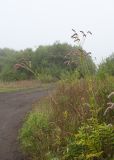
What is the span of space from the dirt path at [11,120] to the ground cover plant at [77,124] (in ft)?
0.89

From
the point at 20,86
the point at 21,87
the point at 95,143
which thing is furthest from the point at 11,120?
the point at 20,86

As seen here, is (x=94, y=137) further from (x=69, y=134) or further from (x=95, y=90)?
(x=95, y=90)

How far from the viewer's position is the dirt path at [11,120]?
11016 millimetres

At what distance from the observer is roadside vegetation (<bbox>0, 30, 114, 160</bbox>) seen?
8523 mm

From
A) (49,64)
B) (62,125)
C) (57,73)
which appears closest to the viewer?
(62,125)

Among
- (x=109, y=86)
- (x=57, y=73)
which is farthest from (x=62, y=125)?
(x=57, y=73)

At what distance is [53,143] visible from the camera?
9812 millimetres

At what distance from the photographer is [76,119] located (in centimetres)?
979

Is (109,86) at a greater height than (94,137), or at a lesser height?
greater

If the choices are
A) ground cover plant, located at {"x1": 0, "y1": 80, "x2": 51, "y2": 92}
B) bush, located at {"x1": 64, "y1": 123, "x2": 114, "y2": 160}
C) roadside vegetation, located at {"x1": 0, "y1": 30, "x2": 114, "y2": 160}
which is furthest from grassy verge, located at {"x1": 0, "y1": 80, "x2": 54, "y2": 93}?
bush, located at {"x1": 64, "y1": 123, "x2": 114, "y2": 160}

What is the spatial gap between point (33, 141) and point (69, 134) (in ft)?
4.32

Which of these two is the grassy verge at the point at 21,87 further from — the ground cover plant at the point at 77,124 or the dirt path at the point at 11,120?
the ground cover plant at the point at 77,124

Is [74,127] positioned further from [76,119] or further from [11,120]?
[11,120]

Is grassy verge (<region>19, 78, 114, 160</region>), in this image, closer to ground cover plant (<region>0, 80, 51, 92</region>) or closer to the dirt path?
the dirt path
